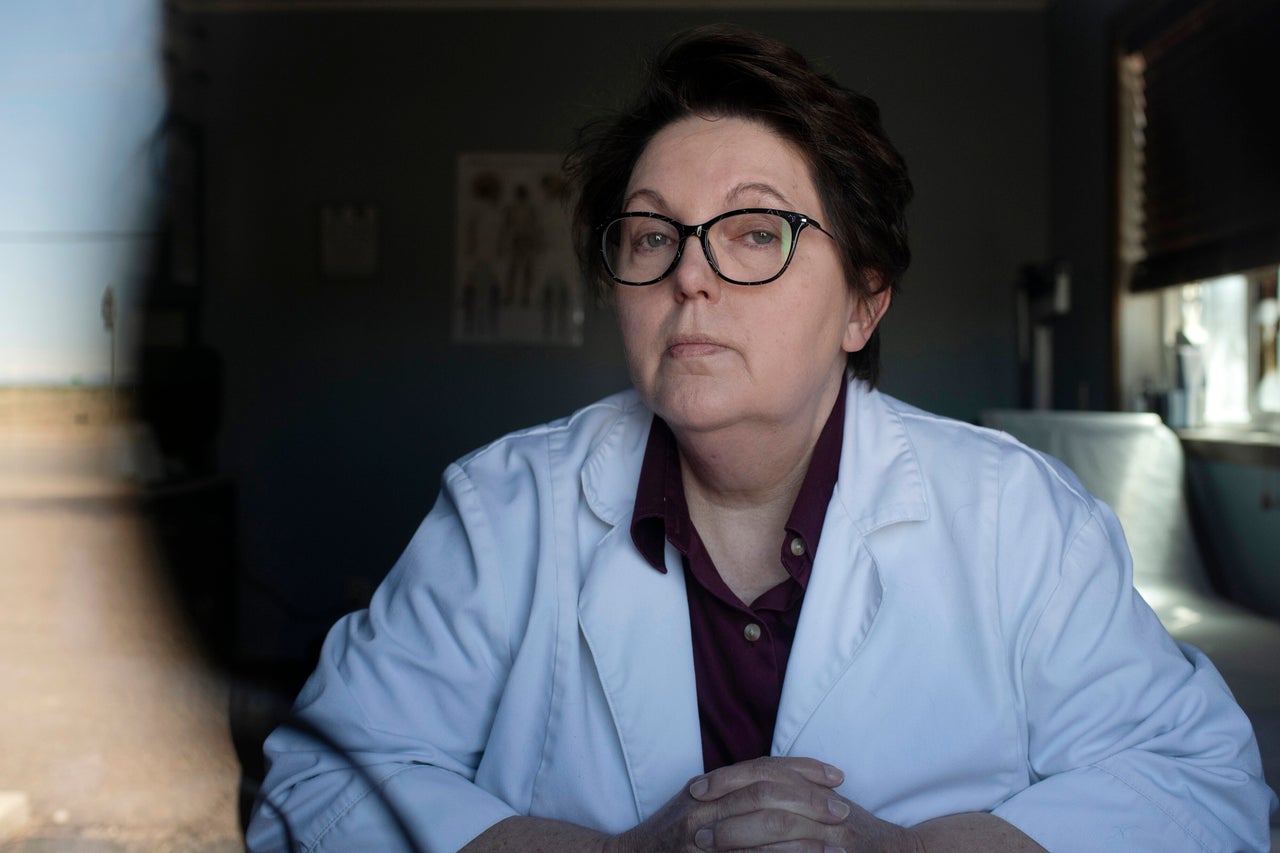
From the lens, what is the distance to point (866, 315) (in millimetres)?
1081

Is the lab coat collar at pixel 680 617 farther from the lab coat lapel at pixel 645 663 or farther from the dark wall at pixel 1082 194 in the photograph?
the dark wall at pixel 1082 194

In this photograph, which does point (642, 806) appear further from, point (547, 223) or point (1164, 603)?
point (547, 223)

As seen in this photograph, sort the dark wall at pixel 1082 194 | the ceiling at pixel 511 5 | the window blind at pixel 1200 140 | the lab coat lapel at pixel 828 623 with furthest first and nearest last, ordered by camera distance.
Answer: the ceiling at pixel 511 5
the dark wall at pixel 1082 194
the window blind at pixel 1200 140
the lab coat lapel at pixel 828 623

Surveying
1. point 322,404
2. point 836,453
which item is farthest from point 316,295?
point 836,453

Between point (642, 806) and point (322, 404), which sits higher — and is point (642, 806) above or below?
below

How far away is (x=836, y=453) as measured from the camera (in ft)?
3.38

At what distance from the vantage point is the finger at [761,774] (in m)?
0.80

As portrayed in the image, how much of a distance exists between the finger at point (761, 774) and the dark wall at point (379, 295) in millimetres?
2271

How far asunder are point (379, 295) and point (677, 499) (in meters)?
2.29

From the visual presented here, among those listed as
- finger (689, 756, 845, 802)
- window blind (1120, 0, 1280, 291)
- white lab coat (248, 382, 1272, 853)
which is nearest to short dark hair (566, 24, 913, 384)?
white lab coat (248, 382, 1272, 853)

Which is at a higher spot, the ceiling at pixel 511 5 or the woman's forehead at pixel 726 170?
the ceiling at pixel 511 5

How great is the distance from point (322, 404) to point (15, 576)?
7.84ft

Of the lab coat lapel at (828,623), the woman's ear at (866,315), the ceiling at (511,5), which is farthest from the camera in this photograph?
the ceiling at (511,5)

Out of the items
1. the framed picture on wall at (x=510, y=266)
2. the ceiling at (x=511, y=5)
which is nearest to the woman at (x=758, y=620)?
the framed picture on wall at (x=510, y=266)
